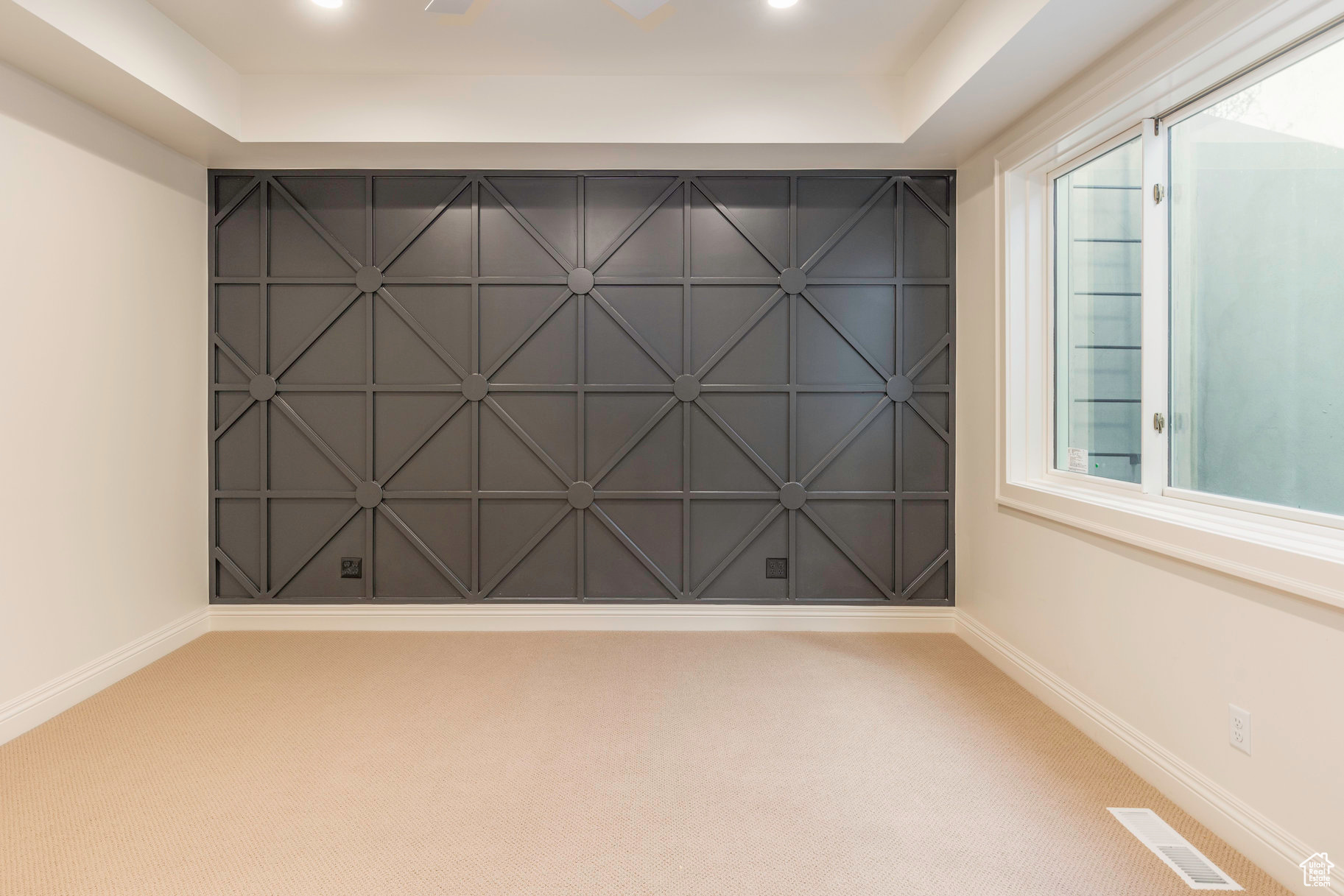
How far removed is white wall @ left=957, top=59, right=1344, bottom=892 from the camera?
1634 millimetres

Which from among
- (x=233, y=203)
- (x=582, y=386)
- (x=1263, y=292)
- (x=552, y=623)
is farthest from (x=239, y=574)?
(x=1263, y=292)

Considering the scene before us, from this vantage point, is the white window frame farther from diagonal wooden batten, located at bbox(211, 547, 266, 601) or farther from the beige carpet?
diagonal wooden batten, located at bbox(211, 547, 266, 601)

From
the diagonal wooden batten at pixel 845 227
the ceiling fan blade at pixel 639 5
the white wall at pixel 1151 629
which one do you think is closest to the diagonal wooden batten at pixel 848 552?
the white wall at pixel 1151 629

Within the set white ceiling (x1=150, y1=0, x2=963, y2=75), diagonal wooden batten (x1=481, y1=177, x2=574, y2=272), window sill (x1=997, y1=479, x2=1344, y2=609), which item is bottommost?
window sill (x1=997, y1=479, x2=1344, y2=609)

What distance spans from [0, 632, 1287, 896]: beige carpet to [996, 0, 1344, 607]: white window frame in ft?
2.65

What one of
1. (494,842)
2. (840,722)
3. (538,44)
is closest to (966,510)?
(840,722)

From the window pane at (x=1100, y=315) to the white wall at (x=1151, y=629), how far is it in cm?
30

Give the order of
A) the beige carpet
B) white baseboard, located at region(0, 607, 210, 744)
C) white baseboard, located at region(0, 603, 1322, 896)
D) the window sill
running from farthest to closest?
white baseboard, located at region(0, 603, 1322, 896) < white baseboard, located at region(0, 607, 210, 744) < the beige carpet < the window sill

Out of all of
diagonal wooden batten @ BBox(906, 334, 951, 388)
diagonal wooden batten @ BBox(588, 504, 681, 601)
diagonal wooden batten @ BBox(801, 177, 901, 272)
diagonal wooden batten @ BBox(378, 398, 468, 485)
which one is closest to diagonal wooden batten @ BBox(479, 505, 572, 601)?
diagonal wooden batten @ BBox(588, 504, 681, 601)

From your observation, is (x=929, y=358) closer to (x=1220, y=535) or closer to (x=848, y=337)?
(x=848, y=337)

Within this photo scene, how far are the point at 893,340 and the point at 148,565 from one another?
3.86 meters

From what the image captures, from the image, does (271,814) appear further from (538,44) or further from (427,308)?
(538,44)

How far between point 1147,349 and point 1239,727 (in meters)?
1.21

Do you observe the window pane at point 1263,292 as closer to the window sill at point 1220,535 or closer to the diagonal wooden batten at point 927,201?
the window sill at point 1220,535
